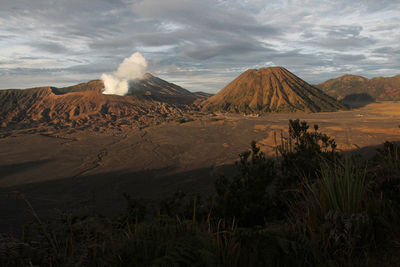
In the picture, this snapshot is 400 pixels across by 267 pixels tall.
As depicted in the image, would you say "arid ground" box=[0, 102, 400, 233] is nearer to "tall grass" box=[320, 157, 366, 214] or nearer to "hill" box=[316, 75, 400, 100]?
"tall grass" box=[320, 157, 366, 214]

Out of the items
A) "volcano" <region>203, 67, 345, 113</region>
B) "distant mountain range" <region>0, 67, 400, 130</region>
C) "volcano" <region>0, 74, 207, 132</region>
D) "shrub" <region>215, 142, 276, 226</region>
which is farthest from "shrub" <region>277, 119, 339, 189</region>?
"volcano" <region>203, 67, 345, 113</region>

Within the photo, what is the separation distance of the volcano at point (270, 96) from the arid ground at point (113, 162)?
2821 centimetres

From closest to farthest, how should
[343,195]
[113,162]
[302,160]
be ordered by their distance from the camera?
[343,195]
[302,160]
[113,162]

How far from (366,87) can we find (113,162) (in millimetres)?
108468

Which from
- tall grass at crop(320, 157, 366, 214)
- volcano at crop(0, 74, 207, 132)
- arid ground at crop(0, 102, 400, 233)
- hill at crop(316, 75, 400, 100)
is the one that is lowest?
arid ground at crop(0, 102, 400, 233)

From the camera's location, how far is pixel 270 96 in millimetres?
58031

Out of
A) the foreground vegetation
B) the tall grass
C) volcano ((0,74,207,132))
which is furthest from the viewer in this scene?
volcano ((0,74,207,132))

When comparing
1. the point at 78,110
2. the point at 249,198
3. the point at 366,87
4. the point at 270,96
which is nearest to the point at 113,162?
the point at 249,198

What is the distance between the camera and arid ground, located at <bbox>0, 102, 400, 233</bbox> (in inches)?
403

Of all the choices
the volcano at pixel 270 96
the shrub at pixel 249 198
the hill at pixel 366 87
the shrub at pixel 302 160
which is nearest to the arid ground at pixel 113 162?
the shrub at pixel 302 160

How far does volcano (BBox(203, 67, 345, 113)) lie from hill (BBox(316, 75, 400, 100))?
37684mm

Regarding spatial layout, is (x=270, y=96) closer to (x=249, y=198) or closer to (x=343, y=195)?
(x=249, y=198)

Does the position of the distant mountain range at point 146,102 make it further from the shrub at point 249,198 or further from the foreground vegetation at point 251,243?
the foreground vegetation at point 251,243

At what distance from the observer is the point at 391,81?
318 ft
